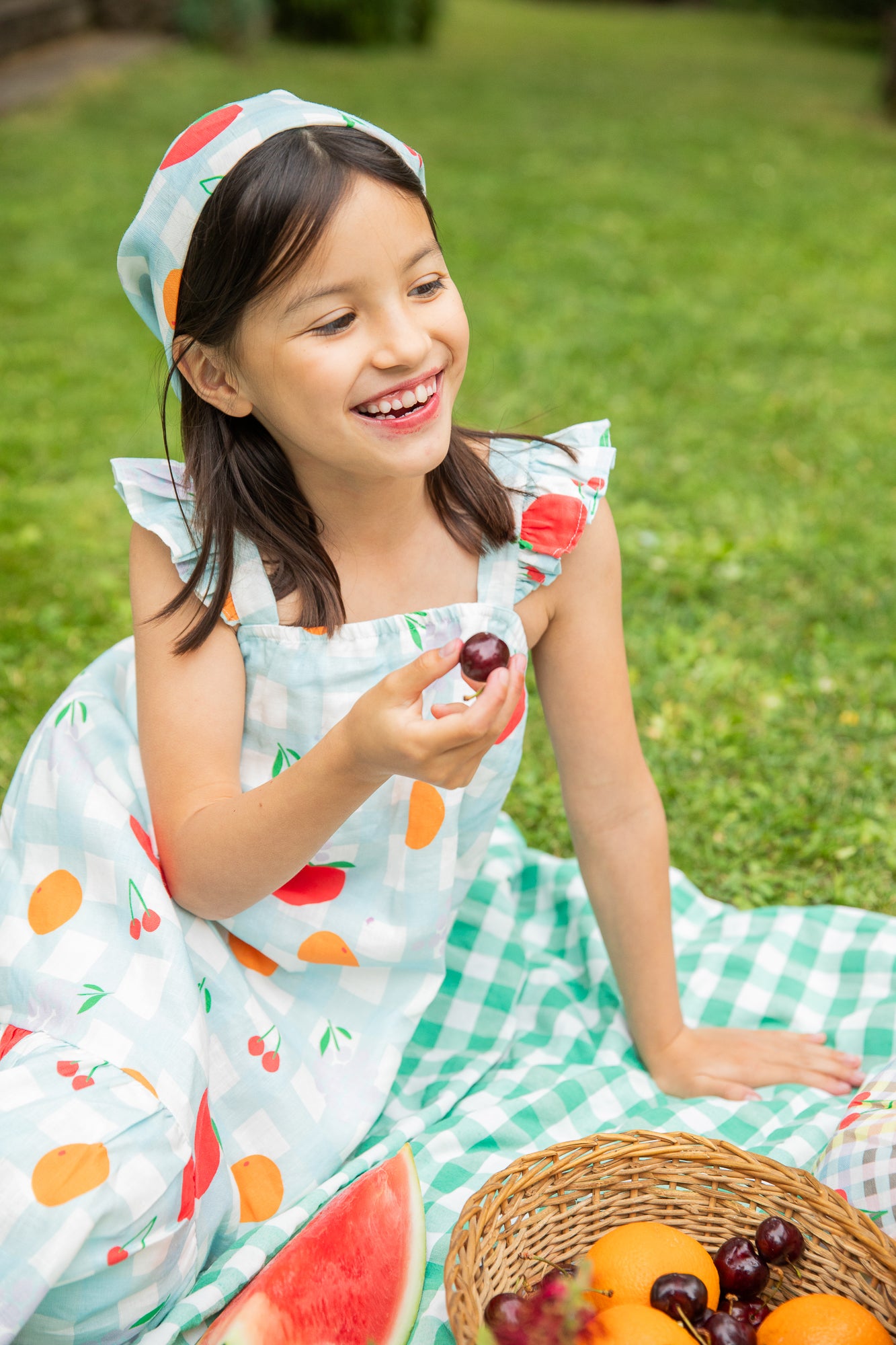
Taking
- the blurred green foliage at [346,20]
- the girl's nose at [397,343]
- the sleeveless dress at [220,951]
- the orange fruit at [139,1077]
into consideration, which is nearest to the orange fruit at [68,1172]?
the sleeveless dress at [220,951]

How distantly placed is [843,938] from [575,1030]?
2.00 feet

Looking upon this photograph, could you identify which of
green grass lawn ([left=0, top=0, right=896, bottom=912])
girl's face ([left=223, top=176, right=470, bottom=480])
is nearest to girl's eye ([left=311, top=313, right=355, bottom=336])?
girl's face ([left=223, top=176, right=470, bottom=480])

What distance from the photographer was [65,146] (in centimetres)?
980

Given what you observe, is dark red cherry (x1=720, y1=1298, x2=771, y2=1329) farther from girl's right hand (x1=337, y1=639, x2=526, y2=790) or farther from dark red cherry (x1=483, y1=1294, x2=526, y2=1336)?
girl's right hand (x1=337, y1=639, x2=526, y2=790)

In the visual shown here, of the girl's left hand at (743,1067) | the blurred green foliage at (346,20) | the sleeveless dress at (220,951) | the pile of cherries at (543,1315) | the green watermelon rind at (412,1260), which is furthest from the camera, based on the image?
the blurred green foliage at (346,20)

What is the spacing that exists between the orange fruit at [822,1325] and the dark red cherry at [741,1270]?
0.23ft

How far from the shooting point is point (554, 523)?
2.11m

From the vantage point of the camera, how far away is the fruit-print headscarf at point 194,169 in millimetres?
1763

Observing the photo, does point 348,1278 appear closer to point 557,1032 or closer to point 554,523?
point 557,1032

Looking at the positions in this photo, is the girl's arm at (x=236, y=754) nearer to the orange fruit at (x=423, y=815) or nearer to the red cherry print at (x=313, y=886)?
the red cherry print at (x=313, y=886)

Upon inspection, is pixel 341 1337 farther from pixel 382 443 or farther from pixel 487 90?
pixel 487 90

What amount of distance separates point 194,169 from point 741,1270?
1.66 metres

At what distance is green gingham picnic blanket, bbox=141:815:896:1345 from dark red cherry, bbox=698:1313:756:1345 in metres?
0.47

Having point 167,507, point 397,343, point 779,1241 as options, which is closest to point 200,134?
point 397,343
